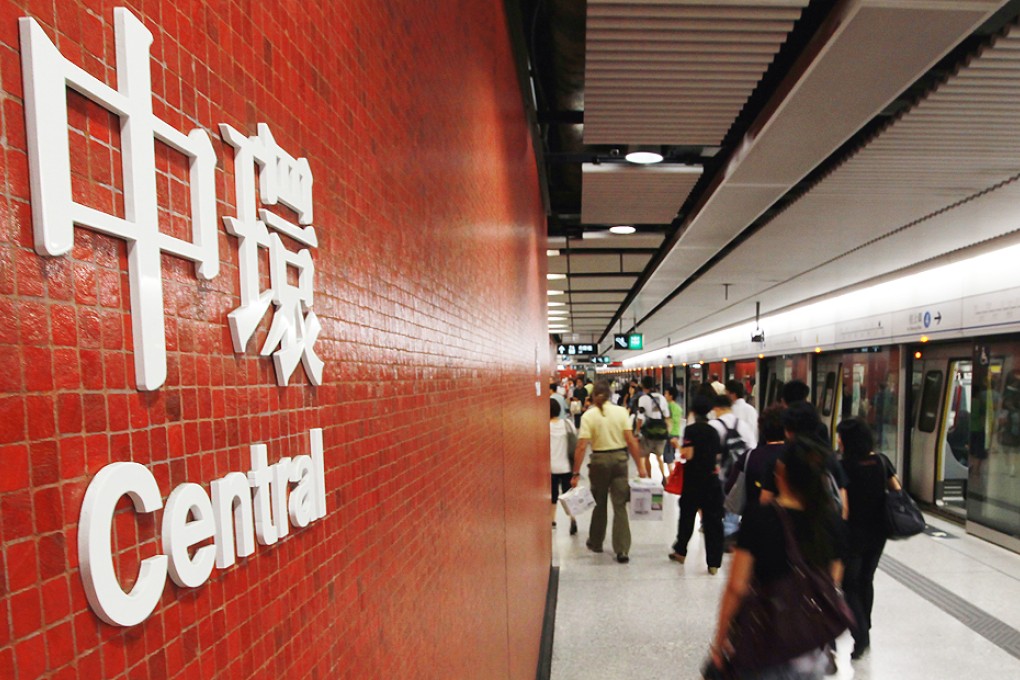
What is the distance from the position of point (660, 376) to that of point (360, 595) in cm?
2731

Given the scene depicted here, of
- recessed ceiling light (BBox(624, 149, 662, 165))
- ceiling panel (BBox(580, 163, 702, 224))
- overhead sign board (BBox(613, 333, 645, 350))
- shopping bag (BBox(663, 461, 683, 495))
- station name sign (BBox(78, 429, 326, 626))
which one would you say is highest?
recessed ceiling light (BBox(624, 149, 662, 165))

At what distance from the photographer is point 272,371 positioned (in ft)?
2.58

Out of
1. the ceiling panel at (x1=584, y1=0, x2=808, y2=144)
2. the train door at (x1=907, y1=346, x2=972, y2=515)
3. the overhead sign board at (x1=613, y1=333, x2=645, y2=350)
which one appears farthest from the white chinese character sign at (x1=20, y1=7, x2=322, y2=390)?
the overhead sign board at (x1=613, y1=333, x2=645, y2=350)

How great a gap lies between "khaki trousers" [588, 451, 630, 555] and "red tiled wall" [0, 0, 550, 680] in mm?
4229

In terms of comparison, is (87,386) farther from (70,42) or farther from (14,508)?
(70,42)

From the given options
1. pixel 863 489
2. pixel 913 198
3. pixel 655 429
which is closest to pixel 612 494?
pixel 863 489

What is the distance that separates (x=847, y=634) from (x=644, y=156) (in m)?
3.52

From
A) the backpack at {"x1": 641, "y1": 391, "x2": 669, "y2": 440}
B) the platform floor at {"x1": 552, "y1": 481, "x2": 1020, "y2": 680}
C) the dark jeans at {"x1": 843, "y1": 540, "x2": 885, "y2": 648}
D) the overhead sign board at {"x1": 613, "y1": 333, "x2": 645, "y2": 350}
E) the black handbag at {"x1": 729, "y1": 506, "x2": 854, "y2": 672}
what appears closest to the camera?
the black handbag at {"x1": 729, "y1": 506, "x2": 854, "y2": 672}

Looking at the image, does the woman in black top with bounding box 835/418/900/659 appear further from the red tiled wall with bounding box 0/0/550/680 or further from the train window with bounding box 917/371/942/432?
the train window with bounding box 917/371/942/432

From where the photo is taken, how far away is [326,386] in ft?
3.13

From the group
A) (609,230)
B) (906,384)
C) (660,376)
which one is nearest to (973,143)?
(609,230)

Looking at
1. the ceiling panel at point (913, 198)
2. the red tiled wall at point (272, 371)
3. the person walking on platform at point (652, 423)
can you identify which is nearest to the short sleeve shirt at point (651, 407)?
the person walking on platform at point (652, 423)

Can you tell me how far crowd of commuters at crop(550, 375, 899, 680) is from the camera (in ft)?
7.48

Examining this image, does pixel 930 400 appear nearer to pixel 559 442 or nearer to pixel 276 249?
pixel 559 442
